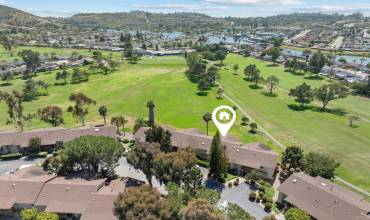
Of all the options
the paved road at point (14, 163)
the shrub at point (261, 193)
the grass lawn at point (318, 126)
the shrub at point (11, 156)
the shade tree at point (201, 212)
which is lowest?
the grass lawn at point (318, 126)

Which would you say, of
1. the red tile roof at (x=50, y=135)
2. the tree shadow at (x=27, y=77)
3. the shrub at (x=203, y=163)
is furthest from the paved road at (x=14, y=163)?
the tree shadow at (x=27, y=77)

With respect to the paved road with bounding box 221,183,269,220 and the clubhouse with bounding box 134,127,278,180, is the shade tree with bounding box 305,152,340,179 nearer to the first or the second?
the clubhouse with bounding box 134,127,278,180

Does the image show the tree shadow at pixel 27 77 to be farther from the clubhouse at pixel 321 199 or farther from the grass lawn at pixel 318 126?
the clubhouse at pixel 321 199

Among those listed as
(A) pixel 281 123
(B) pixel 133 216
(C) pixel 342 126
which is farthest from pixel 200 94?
(B) pixel 133 216

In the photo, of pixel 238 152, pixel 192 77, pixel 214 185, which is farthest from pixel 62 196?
pixel 192 77

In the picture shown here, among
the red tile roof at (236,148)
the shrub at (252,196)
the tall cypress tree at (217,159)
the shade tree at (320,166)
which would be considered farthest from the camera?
the red tile roof at (236,148)

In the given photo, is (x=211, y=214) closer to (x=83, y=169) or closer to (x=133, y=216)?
(x=133, y=216)

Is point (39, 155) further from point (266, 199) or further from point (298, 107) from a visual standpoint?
point (298, 107)

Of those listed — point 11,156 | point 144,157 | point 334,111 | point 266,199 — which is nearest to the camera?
point 144,157
